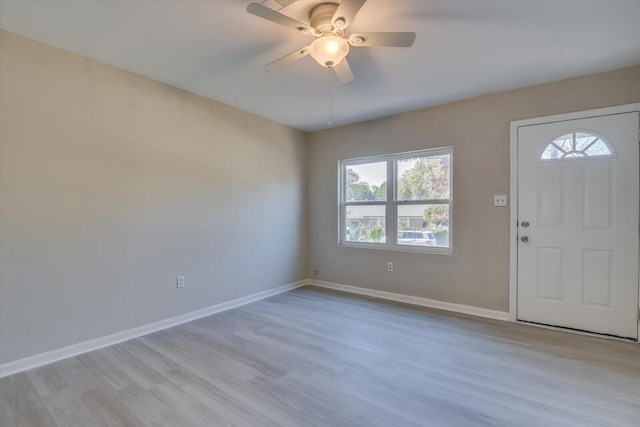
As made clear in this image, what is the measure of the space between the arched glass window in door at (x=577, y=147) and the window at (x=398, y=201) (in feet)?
3.17

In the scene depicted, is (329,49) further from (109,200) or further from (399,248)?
(399,248)

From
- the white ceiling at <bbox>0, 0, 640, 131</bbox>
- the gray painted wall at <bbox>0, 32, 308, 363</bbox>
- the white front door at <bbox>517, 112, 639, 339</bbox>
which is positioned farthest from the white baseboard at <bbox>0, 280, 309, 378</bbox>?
the white front door at <bbox>517, 112, 639, 339</bbox>

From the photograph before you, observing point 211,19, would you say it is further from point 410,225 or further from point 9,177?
point 410,225

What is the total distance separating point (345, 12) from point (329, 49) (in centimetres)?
27

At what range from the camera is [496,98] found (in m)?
3.17

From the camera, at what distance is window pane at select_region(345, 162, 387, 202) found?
13.5 feet

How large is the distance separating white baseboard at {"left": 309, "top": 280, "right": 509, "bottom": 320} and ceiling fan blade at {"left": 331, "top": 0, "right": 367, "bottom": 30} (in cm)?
309

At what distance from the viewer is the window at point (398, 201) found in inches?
143

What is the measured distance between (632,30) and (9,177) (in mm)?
4499

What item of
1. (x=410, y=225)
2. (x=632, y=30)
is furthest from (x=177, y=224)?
(x=632, y=30)

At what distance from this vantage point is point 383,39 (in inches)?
71.4

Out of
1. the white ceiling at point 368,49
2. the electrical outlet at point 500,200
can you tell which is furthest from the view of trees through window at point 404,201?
the white ceiling at point 368,49

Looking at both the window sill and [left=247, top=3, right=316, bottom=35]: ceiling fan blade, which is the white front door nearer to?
the window sill

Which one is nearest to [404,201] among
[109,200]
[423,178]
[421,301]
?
[423,178]
